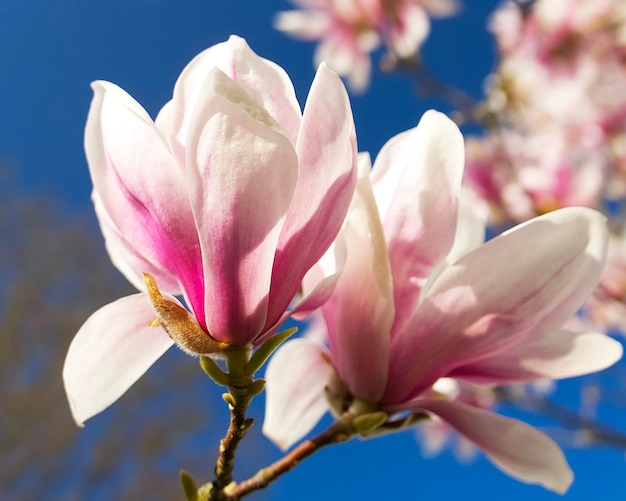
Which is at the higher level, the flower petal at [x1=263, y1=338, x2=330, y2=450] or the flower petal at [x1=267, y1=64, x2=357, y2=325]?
the flower petal at [x1=267, y1=64, x2=357, y2=325]

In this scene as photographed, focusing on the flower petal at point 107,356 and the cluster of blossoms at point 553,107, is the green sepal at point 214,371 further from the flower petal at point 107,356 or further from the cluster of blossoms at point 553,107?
the cluster of blossoms at point 553,107

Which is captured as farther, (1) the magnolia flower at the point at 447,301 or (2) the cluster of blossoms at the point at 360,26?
(2) the cluster of blossoms at the point at 360,26

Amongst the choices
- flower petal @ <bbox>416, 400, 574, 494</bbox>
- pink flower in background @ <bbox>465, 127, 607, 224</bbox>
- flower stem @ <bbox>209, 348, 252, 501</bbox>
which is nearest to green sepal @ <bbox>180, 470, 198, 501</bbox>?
flower stem @ <bbox>209, 348, 252, 501</bbox>

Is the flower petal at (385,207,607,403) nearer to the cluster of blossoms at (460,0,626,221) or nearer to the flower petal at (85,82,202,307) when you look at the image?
the flower petal at (85,82,202,307)

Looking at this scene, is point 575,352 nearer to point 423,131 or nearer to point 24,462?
point 423,131

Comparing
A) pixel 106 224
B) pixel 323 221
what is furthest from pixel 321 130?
pixel 106 224

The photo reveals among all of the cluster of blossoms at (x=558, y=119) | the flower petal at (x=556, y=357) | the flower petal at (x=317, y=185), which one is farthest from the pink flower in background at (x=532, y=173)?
the flower petal at (x=317, y=185)
